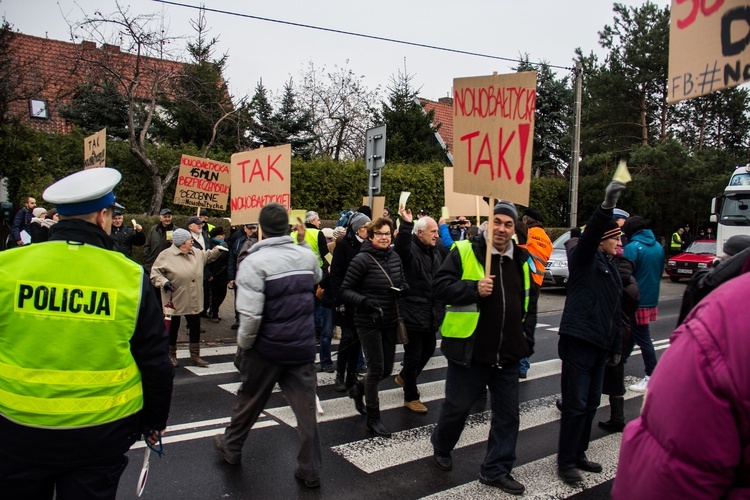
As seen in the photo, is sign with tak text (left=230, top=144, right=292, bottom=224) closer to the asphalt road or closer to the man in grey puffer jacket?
the asphalt road

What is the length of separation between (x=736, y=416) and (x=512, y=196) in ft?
10.3

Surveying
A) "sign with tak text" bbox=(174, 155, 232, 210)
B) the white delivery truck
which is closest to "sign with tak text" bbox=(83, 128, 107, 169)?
"sign with tak text" bbox=(174, 155, 232, 210)

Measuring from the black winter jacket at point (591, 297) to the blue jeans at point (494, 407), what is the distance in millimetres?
573

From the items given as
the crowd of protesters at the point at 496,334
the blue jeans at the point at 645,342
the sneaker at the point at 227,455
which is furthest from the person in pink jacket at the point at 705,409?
the blue jeans at the point at 645,342

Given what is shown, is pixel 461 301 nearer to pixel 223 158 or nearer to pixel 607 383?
pixel 607 383

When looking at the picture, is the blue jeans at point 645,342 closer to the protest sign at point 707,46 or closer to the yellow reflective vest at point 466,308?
the yellow reflective vest at point 466,308

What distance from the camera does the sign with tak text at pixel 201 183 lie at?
10625 mm

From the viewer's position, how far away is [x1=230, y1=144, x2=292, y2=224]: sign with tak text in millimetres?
6996

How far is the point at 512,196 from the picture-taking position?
4363 millimetres

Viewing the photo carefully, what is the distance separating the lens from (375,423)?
5184 mm

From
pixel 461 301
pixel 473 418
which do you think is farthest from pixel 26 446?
pixel 473 418

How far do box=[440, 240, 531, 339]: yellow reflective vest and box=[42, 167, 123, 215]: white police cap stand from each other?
2453 millimetres

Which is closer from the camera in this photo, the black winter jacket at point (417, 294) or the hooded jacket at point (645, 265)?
the black winter jacket at point (417, 294)

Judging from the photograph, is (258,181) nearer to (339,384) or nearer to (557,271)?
(339,384)
